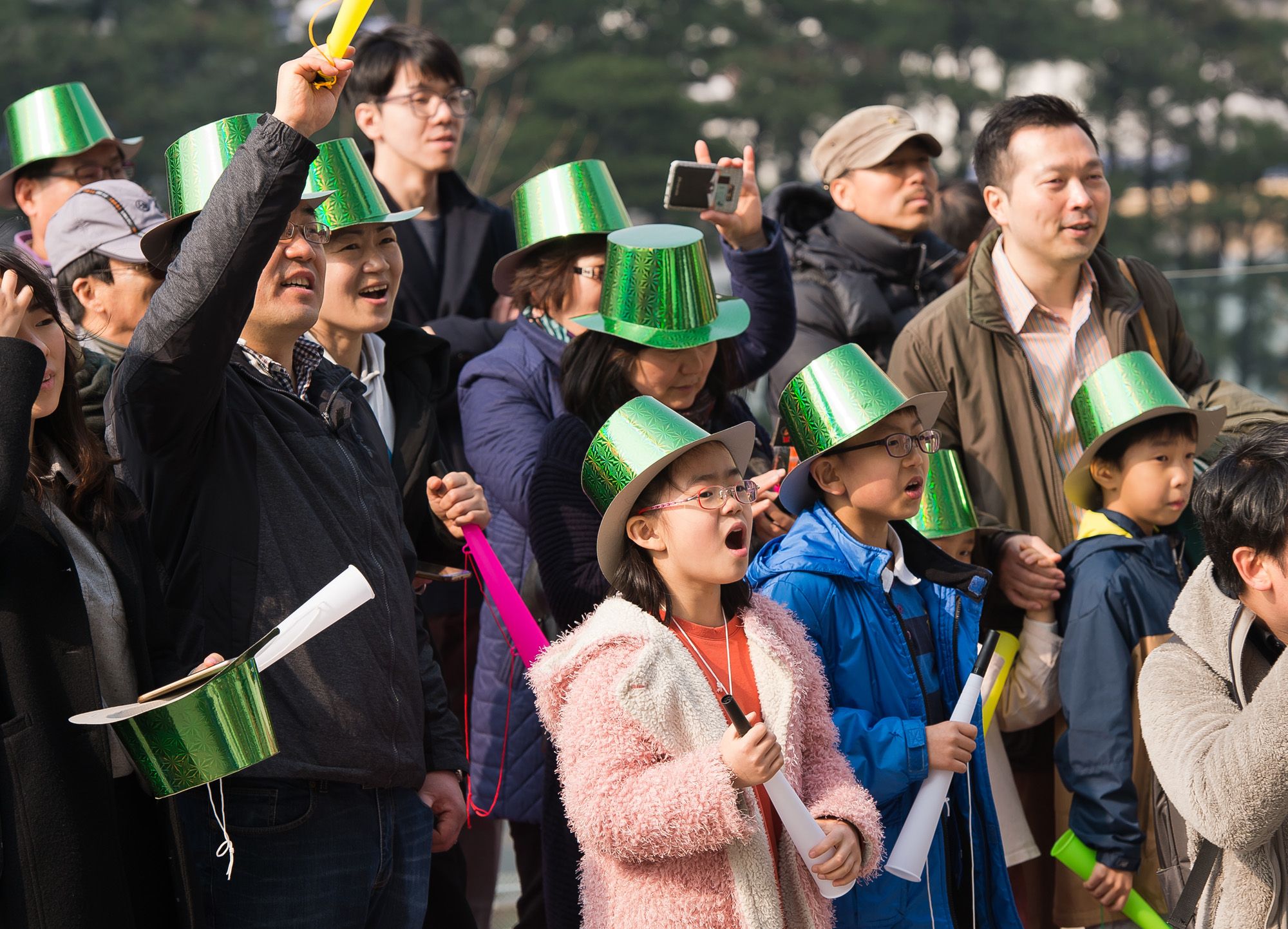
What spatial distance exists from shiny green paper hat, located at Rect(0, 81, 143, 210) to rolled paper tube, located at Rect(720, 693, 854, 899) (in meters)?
3.13

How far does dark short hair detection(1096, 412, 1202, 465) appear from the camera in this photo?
3715 millimetres

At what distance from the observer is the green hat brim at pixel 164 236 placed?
263 cm

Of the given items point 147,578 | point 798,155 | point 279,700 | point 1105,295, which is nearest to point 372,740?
point 279,700

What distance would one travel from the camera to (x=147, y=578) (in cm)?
238

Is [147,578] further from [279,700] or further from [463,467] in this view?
[463,467]

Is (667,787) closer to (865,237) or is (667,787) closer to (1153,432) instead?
(1153,432)

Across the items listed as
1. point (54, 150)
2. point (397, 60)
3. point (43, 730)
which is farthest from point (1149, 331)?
point (54, 150)

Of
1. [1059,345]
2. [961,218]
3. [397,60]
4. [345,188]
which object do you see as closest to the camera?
[345,188]

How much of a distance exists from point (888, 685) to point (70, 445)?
166 cm

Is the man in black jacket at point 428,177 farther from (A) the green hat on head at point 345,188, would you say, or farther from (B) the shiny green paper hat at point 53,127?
(A) the green hat on head at point 345,188

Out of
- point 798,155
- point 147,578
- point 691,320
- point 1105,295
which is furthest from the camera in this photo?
point 798,155

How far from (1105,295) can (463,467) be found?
1931 mm

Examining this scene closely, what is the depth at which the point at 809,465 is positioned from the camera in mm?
3234

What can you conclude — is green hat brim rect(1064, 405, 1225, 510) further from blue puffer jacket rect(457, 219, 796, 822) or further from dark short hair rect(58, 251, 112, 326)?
dark short hair rect(58, 251, 112, 326)
